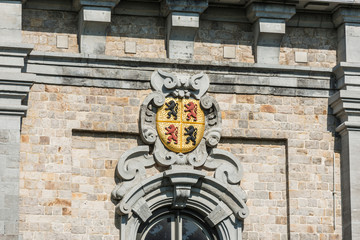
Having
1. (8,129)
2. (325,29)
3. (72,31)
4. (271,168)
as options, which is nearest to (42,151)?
(8,129)

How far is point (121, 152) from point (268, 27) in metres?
3.69

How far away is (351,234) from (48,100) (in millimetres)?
6030

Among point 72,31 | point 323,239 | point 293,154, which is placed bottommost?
point 323,239

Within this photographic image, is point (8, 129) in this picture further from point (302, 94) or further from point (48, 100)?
point (302, 94)

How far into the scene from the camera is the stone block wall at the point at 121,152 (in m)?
24.9

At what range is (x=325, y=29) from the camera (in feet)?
88.6

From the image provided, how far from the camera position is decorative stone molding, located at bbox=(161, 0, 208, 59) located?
25969 mm

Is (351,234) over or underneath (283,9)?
underneath

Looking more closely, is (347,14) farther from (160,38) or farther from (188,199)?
(188,199)

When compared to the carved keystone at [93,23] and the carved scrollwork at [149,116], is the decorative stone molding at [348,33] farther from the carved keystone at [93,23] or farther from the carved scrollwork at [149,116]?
the carved keystone at [93,23]

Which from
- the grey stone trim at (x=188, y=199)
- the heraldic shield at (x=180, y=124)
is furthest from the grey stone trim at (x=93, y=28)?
the grey stone trim at (x=188, y=199)

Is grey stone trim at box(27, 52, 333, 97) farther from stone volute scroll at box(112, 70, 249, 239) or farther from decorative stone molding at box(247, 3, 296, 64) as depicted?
decorative stone molding at box(247, 3, 296, 64)

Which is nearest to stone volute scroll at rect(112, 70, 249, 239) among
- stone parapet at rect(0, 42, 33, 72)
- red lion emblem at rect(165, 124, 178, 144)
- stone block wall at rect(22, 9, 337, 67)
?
red lion emblem at rect(165, 124, 178, 144)

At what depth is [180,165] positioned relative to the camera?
25578 mm
